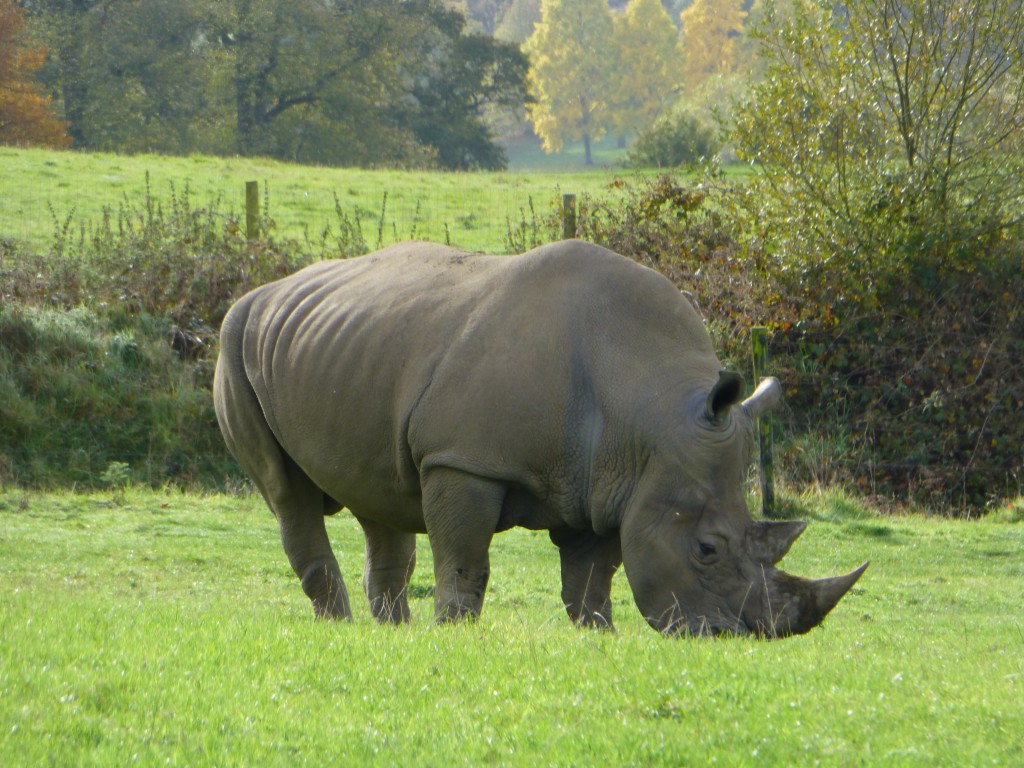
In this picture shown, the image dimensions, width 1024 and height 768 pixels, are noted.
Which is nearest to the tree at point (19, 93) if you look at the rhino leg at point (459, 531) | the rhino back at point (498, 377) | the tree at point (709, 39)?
the rhino back at point (498, 377)

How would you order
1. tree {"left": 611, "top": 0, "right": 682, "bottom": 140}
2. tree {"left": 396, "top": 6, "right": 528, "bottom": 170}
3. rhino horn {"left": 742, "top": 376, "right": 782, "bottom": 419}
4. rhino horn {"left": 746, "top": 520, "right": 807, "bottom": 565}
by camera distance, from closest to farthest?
rhino horn {"left": 746, "top": 520, "right": 807, "bottom": 565}, rhino horn {"left": 742, "top": 376, "right": 782, "bottom": 419}, tree {"left": 396, "top": 6, "right": 528, "bottom": 170}, tree {"left": 611, "top": 0, "right": 682, "bottom": 140}

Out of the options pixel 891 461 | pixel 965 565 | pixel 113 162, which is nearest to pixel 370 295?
pixel 965 565

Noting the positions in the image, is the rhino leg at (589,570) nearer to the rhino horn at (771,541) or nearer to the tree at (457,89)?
the rhino horn at (771,541)

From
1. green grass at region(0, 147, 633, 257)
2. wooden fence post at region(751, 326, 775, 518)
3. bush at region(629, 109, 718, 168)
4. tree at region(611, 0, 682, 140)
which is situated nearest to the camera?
wooden fence post at region(751, 326, 775, 518)

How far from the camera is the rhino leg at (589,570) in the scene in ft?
26.3

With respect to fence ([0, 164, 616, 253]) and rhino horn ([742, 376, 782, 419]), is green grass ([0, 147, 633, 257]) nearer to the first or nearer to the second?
fence ([0, 164, 616, 253])

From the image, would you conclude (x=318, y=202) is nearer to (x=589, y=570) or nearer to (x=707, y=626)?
(x=589, y=570)

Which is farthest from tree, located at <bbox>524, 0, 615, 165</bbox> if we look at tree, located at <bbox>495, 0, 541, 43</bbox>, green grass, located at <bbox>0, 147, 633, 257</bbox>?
green grass, located at <bbox>0, 147, 633, 257</bbox>

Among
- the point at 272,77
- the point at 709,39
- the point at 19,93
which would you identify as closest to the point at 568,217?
the point at 19,93

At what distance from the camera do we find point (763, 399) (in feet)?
25.0

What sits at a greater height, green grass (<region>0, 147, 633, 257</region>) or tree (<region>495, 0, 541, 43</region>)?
tree (<region>495, 0, 541, 43</region>)

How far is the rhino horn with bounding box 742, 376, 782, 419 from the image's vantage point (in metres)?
7.46

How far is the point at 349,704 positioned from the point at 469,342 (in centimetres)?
249

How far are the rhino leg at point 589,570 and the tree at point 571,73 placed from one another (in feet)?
291
